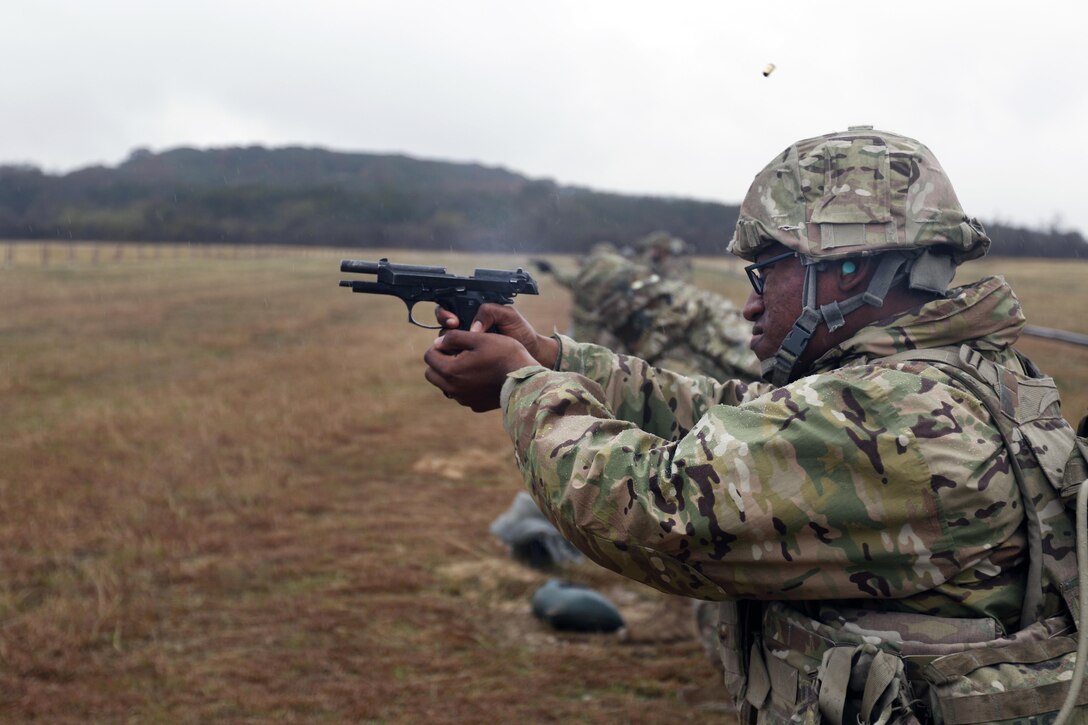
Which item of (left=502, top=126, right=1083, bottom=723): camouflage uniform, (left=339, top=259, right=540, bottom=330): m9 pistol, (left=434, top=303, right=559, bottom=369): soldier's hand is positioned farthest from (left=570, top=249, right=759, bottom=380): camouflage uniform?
(left=502, top=126, right=1083, bottom=723): camouflage uniform

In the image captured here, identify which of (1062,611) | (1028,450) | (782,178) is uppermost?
(782,178)

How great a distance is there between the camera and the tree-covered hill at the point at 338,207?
26.7 metres

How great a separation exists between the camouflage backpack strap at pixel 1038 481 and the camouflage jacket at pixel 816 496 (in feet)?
0.12

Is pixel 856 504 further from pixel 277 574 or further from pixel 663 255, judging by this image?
pixel 663 255

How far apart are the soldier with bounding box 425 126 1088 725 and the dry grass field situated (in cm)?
316

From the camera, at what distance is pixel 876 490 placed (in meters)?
2.16

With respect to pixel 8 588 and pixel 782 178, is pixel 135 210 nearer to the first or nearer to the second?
pixel 8 588

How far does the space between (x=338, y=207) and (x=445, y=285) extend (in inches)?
1275

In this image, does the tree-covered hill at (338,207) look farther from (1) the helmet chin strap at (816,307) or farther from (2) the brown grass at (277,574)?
(1) the helmet chin strap at (816,307)

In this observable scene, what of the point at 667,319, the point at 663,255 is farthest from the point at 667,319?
the point at 663,255

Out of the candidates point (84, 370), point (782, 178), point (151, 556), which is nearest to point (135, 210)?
point (84, 370)

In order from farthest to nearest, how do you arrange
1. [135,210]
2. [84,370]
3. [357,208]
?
1. [135,210]
2. [357,208]
3. [84,370]

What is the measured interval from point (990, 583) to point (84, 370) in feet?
59.6

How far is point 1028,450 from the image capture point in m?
2.28
